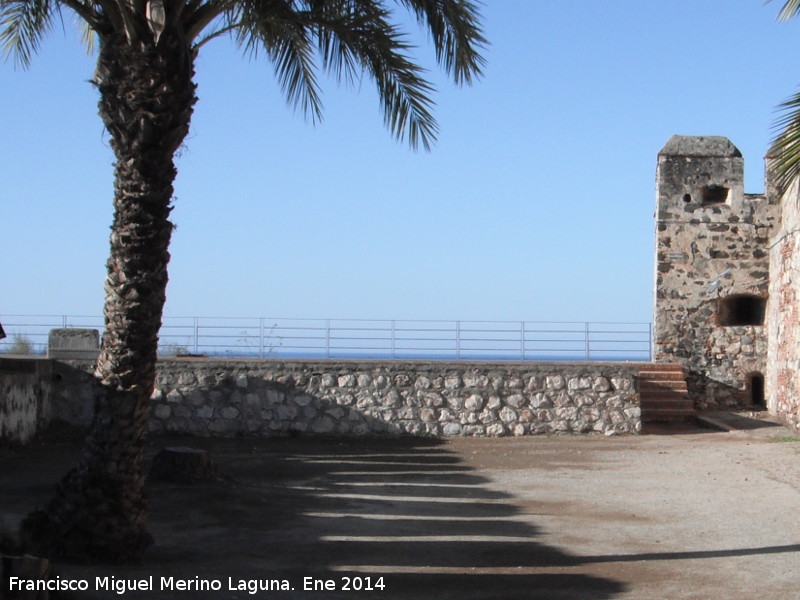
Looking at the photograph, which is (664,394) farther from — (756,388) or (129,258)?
(129,258)

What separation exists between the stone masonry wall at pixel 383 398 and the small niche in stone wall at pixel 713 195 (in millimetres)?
5037

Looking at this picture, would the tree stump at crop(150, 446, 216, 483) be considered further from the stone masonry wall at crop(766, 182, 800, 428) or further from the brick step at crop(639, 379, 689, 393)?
the stone masonry wall at crop(766, 182, 800, 428)

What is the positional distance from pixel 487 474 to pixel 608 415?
4.27 meters

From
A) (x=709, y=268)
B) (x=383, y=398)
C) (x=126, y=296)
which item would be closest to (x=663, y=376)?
(x=709, y=268)

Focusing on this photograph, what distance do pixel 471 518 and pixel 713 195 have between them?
12.2m

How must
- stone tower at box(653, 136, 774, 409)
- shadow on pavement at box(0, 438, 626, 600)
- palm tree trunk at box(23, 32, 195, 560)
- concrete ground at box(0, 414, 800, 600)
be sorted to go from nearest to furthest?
shadow on pavement at box(0, 438, 626, 600), concrete ground at box(0, 414, 800, 600), palm tree trunk at box(23, 32, 195, 560), stone tower at box(653, 136, 774, 409)

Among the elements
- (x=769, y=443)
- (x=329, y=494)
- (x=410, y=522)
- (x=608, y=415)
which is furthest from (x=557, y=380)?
(x=410, y=522)

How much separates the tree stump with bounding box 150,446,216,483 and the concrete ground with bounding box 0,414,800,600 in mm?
231

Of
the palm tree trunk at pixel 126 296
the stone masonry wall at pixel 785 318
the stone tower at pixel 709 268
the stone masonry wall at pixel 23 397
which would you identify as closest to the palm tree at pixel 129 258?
the palm tree trunk at pixel 126 296

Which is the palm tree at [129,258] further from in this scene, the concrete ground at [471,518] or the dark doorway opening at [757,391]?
the dark doorway opening at [757,391]

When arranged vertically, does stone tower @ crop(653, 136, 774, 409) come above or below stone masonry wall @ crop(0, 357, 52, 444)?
above

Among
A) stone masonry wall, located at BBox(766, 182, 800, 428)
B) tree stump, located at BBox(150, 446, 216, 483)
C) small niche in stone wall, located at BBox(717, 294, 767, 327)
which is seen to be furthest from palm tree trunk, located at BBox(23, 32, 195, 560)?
small niche in stone wall, located at BBox(717, 294, 767, 327)

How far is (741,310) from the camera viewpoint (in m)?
19.6

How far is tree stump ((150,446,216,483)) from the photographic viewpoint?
10117 millimetres
